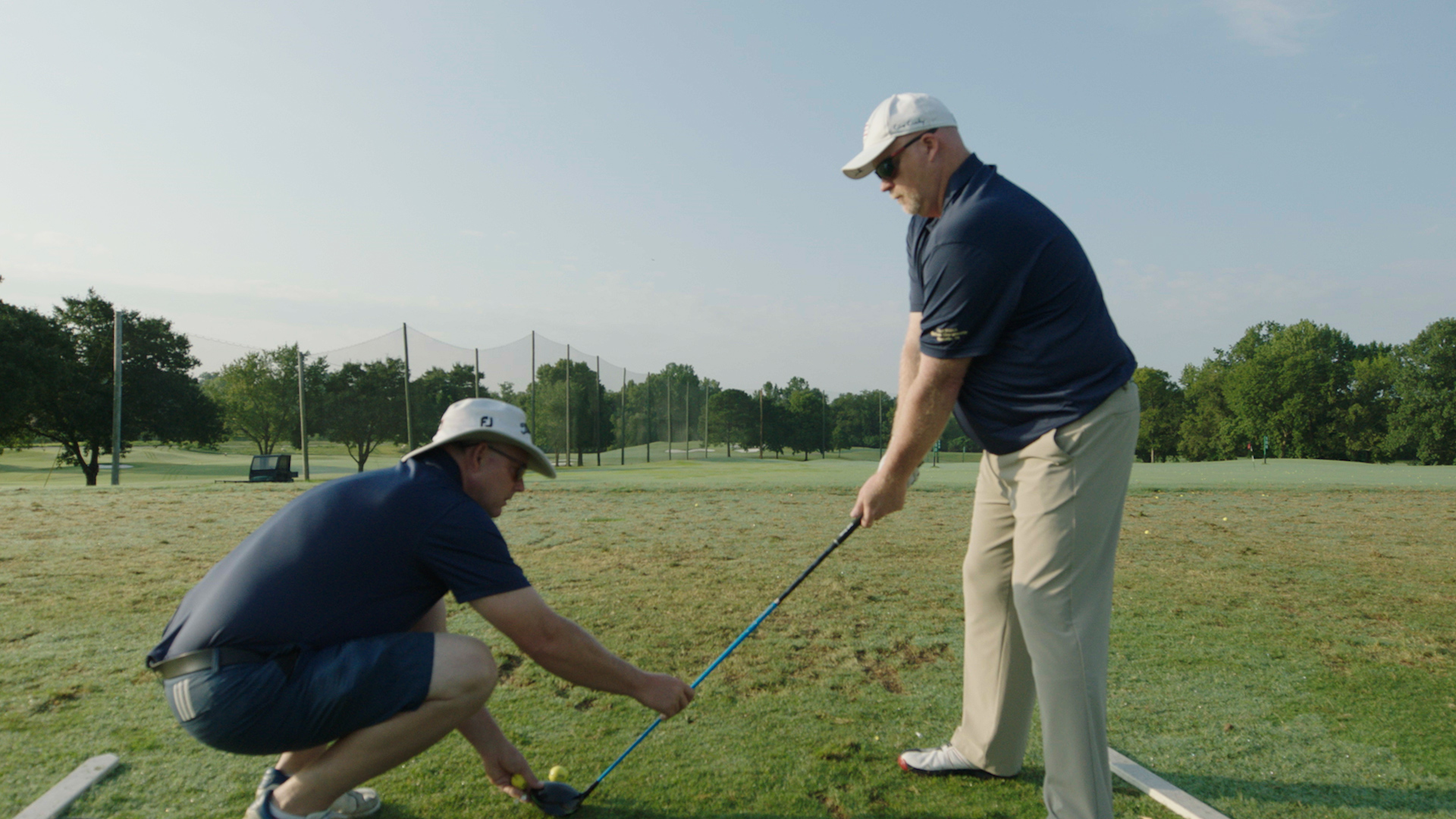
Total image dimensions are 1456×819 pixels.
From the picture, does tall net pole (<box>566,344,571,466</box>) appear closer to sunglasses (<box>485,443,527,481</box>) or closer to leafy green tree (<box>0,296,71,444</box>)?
leafy green tree (<box>0,296,71,444</box>)

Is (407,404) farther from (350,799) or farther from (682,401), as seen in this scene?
(350,799)

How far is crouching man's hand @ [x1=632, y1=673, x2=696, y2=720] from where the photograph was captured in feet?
7.70

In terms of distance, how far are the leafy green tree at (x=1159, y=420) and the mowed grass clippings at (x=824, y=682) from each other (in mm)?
75655

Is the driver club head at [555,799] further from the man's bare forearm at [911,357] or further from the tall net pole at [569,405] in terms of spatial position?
the tall net pole at [569,405]

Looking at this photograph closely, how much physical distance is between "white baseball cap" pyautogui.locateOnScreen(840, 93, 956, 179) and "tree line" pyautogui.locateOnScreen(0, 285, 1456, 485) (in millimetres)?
9149

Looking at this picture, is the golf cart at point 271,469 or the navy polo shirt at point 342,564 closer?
the navy polo shirt at point 342,564

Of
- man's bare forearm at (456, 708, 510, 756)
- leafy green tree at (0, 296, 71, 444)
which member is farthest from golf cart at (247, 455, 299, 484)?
man's bare forearm at (456, 708, 510, 756)

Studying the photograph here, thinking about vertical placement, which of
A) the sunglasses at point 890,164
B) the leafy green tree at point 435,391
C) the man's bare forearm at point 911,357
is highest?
the leafy green tree at point 435,391

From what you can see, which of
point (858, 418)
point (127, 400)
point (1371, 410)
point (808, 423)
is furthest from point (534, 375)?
point (1371, 410)

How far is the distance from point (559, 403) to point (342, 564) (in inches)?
1369

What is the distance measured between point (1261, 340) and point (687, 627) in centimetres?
9206

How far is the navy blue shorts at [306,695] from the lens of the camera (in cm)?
206

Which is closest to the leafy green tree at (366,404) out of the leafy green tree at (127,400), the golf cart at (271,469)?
the golf cart at (271,469)

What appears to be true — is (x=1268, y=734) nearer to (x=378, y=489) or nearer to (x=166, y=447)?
(x=378, y=489)
